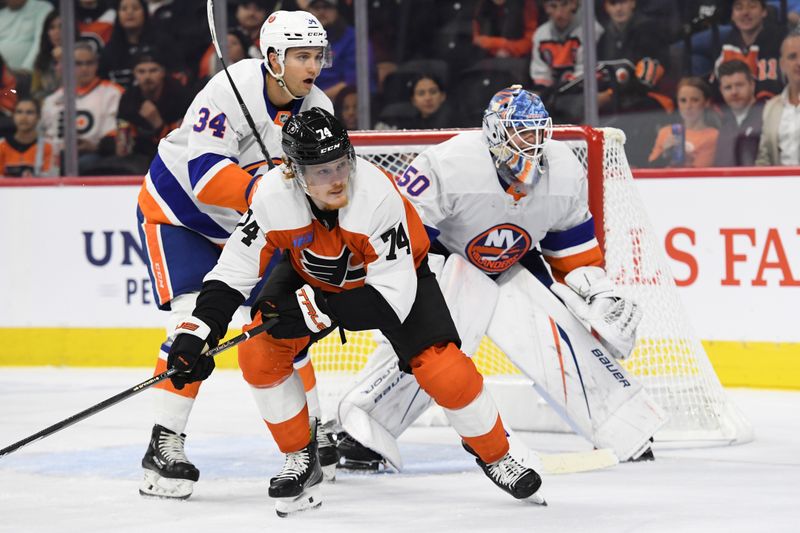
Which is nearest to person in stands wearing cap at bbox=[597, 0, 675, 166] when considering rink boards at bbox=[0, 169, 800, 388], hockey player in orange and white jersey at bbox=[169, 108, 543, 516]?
rink boards at bbox=[0, 169, 800, 388]

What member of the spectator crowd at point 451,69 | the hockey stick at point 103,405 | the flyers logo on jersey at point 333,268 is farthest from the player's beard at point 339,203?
the spectator crowd at point 451,69

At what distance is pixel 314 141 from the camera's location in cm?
307

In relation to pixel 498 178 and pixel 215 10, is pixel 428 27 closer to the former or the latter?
pixel 215 10

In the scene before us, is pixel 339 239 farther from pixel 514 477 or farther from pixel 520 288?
pixel 520 288

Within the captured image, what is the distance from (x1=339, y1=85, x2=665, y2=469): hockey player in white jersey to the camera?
12.6ft

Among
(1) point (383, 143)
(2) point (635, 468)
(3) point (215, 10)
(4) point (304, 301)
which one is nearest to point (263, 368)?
(4) point (304, 301)

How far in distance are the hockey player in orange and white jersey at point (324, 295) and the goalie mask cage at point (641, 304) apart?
2.78 feet

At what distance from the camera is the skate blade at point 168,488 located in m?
3.51

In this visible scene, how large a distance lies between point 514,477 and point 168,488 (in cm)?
87

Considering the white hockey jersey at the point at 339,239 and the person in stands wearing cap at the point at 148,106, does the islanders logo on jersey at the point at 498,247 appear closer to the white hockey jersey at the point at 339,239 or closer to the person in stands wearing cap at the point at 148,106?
the white hockey jersey at the point at 339,239

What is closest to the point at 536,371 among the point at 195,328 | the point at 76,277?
the point at 195,328

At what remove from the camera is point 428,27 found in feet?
19.9

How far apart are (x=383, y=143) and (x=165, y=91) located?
214 centimetres

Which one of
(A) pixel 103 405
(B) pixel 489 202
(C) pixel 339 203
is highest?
(C) pixel 339 203
